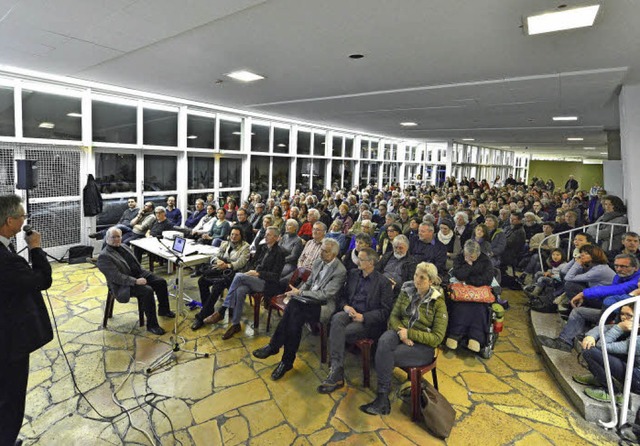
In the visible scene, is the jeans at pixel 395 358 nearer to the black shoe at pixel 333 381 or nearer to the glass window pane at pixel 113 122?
the black shoe at pixel 333 381

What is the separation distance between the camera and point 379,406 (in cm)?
289

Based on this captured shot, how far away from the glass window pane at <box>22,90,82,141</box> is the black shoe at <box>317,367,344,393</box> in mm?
6386

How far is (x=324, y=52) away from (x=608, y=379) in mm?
4125

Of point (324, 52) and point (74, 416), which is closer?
point (74, 416)

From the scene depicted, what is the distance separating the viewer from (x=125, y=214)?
6996 millimetres

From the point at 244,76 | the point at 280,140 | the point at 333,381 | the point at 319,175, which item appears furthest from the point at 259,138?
the point at 333,381

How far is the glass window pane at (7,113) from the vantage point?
5.71 m

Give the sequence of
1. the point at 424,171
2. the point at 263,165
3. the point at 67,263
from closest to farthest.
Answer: the point at 67,263, the point at 263,165, the point at 424,171

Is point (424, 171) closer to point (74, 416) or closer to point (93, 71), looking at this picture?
point (93, 71)

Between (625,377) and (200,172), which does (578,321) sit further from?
(200,172)

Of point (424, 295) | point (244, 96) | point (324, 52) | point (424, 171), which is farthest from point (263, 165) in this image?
point (424, 171)

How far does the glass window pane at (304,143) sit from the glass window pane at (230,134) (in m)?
2.77

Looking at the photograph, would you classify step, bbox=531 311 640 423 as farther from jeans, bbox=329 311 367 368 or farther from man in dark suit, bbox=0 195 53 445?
man in dark suit, bbox=0 195 53 445

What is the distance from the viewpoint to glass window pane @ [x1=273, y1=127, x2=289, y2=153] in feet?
36.6
